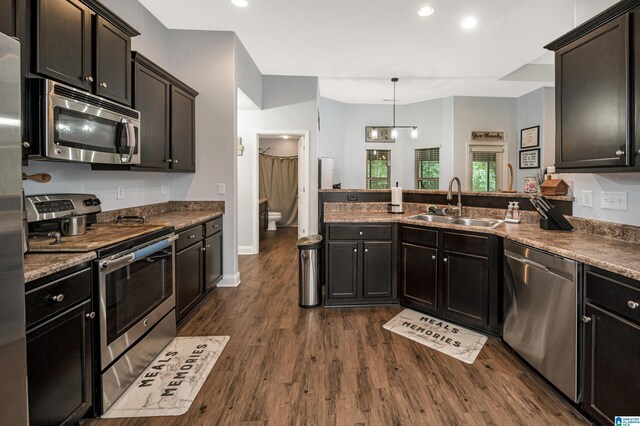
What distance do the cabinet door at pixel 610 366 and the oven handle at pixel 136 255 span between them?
2495 mm

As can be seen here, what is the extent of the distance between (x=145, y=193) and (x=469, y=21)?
3810 millimetres

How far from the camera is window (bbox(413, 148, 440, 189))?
711 cm

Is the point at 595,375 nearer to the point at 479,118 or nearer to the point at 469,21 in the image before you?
the point at 469,21

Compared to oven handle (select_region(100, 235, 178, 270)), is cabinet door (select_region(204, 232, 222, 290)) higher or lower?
lower

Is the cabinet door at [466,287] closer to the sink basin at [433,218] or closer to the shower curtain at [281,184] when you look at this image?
the sink basin at [433,218]

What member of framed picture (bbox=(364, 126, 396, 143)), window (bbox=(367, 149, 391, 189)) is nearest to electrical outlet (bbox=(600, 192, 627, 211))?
window (bbox=(367, 149, 391, 189))

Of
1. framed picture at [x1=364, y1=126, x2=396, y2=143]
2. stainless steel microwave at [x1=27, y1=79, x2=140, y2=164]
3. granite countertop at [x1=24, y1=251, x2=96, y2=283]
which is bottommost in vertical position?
granite countertop at [x1=24, y1=251, x2=96, y2=283]

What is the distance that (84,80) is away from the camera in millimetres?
1994

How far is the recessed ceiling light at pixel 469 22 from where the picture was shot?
3.46 metres

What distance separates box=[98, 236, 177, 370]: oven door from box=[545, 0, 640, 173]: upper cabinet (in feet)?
9.22

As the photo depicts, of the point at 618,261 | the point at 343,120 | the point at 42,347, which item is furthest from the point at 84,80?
the point at 343,120

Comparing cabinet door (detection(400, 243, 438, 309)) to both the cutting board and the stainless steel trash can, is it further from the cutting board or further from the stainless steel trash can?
the cutting board

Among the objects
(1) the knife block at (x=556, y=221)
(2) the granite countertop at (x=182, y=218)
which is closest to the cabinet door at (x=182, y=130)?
(2) the granite countertop at (x=182, y=218)

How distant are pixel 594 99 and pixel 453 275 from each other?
5.13ft
